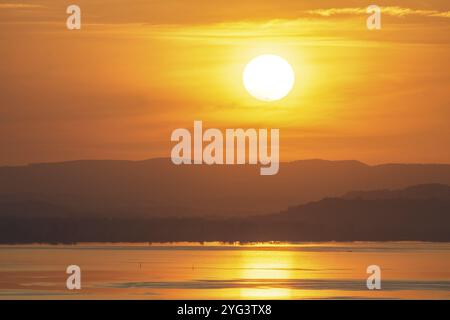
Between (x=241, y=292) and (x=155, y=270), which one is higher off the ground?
(x=155, y=270)

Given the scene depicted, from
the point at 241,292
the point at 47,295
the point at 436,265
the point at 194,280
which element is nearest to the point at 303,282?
the point at 194,280

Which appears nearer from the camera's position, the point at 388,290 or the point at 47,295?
the point at 47,295

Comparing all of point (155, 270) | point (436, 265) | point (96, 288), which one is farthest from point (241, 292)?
point (436, 265)

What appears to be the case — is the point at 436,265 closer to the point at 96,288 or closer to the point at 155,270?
the point at 155,270

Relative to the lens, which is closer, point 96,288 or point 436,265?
point 96,288

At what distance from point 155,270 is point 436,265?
124 feet
